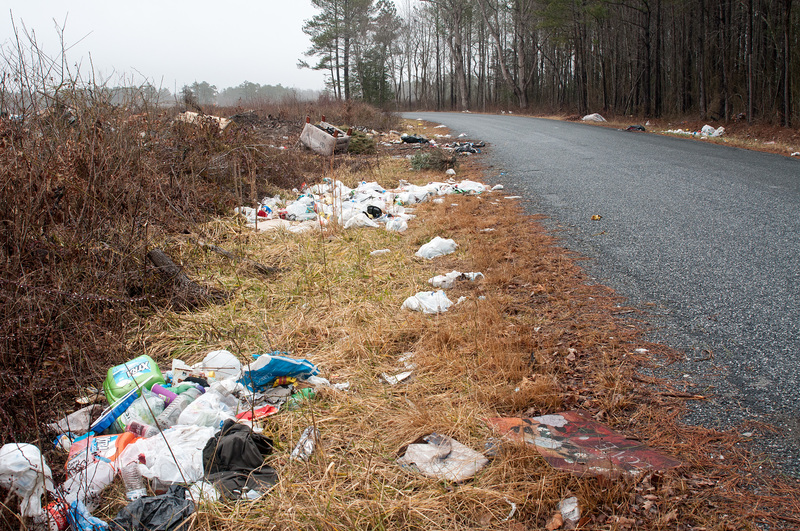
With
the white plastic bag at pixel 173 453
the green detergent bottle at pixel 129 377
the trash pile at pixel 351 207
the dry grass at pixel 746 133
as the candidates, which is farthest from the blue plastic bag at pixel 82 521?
the dry grass at pixel 746 133

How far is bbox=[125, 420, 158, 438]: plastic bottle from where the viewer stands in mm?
2430

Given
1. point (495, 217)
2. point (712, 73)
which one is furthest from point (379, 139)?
point (712, 73)

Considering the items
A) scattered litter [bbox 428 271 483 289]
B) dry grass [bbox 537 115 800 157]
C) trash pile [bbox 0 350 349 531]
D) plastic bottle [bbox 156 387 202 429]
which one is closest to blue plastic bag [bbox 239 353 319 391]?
trash pile [bbox 0 350 349 531]

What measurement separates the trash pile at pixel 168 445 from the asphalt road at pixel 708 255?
191 centimetres

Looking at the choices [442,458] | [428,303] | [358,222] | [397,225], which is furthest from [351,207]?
[442,458]

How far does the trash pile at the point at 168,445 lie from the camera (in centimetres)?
187

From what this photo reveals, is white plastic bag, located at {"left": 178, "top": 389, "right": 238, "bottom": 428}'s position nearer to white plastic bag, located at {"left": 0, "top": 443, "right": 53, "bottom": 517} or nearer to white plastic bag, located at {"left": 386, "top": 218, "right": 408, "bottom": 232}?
white plastic bag, located at {"left": 0, "top": 443, "right": 53, "bottom": 517}

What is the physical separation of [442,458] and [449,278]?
215cm

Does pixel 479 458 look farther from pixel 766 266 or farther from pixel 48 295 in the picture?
pixel 766 266

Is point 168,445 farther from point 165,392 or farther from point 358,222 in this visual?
point 358,222

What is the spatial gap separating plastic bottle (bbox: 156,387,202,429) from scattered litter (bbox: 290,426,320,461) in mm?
730

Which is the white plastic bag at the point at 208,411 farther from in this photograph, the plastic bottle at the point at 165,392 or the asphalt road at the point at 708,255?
the asphalt road at the point at 708,255

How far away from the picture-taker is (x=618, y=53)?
79.3ft

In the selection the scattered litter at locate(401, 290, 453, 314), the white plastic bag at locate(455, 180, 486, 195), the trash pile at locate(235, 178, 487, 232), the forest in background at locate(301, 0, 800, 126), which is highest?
the forest in background at locate(301, 0, 800, 126)
